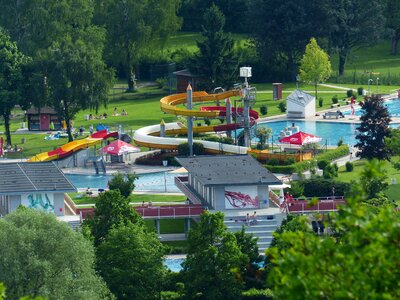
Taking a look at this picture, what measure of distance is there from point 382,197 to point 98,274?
15.5 metres

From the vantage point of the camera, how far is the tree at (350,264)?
81.9 feet

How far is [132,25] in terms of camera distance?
389 feet

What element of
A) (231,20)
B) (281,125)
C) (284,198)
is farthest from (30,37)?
(284,198)

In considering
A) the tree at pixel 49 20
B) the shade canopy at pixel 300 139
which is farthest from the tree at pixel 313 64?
the shade canopy at pixel 300 139

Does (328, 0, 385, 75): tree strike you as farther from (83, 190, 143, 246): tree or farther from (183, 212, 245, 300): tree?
(183, 212, 245, 300): tree

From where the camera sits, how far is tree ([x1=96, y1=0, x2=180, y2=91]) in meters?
119

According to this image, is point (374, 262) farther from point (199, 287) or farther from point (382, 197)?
point (382, 197)

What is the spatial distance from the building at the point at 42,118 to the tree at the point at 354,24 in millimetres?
29601

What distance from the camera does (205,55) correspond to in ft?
370

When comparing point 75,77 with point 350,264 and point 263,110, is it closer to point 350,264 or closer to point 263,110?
point 263,110

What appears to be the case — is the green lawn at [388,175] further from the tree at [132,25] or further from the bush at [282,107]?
the tree at [132,25]

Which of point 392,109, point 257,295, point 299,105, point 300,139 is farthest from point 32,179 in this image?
point 392,109

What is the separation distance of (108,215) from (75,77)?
3547cm

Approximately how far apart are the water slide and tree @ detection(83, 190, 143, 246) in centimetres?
2646
